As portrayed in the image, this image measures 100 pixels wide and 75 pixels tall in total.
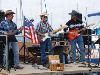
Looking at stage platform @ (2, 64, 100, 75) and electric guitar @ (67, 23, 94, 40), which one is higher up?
electric guitar @ (67, 23, 94, 40)

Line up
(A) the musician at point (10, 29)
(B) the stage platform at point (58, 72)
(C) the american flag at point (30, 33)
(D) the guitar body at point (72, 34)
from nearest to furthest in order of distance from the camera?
(B) the stage platform at point (58, 72) < (A) the musician at point (10, 29) < (C) the american flag at point (30, 33) < (D) the guitar body at point (72, 34)

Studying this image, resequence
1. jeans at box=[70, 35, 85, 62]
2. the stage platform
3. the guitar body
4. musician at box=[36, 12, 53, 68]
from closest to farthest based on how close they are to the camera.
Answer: the stage platform < musician at box=[36, 12, 53, 68] < the guitar body < jeans at box=[70, 35, 85, 62]

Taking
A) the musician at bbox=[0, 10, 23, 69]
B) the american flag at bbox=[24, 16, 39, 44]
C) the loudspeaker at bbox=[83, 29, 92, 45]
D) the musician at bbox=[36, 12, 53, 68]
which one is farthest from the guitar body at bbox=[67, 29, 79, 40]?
the musician at bbox=[0, 10, 23, 69]

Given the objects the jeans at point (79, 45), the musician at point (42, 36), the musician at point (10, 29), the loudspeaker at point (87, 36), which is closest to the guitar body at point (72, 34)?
the jeans at point (79, 45)

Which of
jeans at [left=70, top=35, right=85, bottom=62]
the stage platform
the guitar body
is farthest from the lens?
jeans at [left=70, top=35, right=85, bottom=62]

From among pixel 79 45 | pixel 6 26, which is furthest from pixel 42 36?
pixel 6 26

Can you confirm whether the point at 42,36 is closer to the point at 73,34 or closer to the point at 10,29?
the point at 73,34

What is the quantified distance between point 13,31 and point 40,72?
149 centimetres

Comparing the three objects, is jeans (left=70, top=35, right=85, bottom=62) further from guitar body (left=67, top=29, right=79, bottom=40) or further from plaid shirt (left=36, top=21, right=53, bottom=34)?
plaid shirt (left=36, top=21, right=53, bottom=34)

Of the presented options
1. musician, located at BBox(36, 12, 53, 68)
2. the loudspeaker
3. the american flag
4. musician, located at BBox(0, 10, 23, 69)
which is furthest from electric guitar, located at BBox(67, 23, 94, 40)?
musician, located at BBox(0, 10, 23, 69)

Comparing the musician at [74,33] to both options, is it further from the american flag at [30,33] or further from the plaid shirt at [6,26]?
the plaid shirt at [6,26]

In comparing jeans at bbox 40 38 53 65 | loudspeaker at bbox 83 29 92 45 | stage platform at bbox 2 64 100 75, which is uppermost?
loudspeaker at bbox 83 29 92 45

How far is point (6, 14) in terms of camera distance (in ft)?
37.4

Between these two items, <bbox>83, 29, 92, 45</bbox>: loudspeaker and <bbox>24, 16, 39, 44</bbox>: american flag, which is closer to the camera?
<bbox>24, 16, 39, 44</bbox>: american flag
